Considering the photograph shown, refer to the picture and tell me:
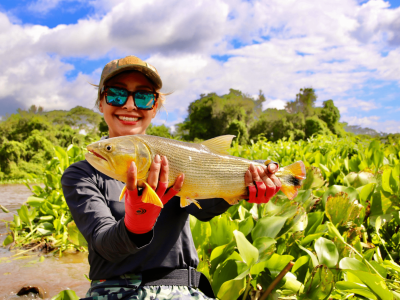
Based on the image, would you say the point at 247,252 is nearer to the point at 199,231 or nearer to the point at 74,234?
the point at 199,231

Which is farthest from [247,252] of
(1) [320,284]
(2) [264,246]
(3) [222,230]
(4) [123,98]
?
(4) [123,98]

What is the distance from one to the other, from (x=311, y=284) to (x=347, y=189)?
1286 millimetres

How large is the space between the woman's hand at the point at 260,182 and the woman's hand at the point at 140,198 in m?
0.63

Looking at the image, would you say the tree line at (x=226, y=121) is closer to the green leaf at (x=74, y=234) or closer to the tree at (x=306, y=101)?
the tree at (x=306, y=101)

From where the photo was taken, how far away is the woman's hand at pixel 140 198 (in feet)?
5.28

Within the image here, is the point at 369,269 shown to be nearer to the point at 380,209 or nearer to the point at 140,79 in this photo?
the point at 380,209

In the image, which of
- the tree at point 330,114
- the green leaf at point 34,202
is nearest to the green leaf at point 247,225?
the green leaf at point 34,202

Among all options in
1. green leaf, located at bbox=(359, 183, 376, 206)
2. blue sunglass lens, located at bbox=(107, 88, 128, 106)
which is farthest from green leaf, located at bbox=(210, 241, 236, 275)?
green leaf, located at bbox=(359, 183, 376, 206)

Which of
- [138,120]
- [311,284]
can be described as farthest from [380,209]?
[138,120]

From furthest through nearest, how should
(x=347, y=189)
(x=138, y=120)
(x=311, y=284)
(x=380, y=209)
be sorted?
(x=380, y=209)
(x=347, y=189)
(x=138, y=120)
(x=311, y=284)

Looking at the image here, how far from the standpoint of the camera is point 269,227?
2.58 meters

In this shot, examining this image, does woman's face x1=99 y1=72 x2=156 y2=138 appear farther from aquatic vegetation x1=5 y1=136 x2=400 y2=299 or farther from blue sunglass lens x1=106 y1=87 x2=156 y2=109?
aquatic vegetation x1=5 y1=136 x2=400 y2=299

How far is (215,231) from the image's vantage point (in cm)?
259

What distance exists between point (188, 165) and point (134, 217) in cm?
46
